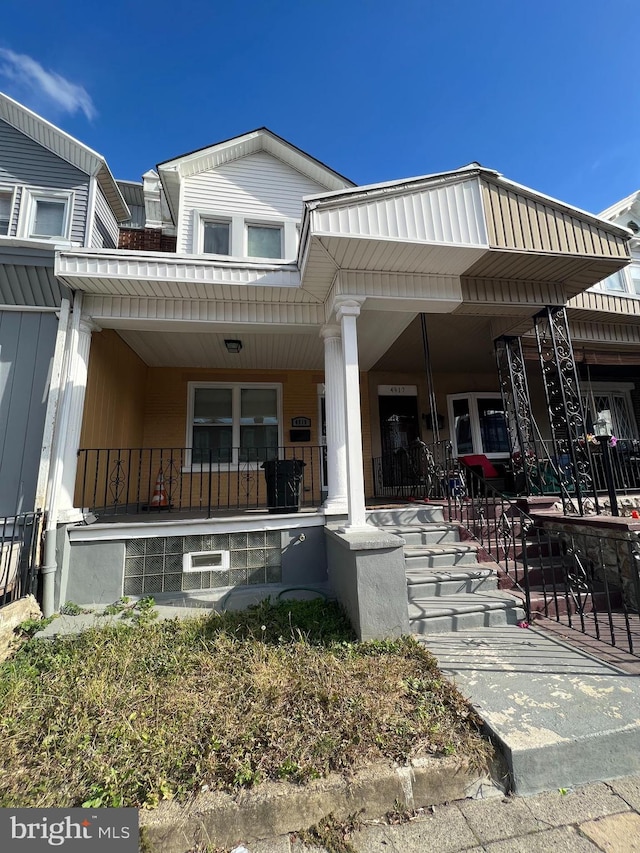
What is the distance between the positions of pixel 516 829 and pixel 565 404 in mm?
4564

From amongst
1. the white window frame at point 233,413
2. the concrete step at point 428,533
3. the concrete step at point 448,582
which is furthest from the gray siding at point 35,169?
the concrete step at point 448,582

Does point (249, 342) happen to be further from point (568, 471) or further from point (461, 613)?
point (568, 471)

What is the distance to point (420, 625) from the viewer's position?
337 centimetres

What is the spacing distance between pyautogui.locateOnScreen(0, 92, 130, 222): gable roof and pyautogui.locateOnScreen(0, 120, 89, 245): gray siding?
0.08 metres

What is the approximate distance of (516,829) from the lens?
174 centimetres

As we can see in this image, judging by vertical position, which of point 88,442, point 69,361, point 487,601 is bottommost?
point 487,601

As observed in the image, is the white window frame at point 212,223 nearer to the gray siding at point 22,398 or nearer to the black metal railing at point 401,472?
the gray siding at point 22,398

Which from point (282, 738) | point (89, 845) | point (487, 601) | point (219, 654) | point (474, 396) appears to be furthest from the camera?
point (474, 396)

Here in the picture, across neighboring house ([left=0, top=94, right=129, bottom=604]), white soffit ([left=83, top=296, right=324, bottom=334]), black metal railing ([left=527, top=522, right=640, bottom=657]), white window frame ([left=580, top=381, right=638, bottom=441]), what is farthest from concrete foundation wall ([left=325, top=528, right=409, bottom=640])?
white window frame ([left=580, top=381, right=638, bottom=441])

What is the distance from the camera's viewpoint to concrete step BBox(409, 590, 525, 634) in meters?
3.39

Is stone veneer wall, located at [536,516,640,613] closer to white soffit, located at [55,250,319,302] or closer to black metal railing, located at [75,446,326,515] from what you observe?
black metal railing, located at [75,446,326,515]

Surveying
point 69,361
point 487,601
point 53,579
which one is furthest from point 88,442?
point 487,601

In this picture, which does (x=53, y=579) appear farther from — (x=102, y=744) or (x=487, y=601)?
(x=487, y=601)

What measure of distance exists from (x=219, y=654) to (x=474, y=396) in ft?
23.6
